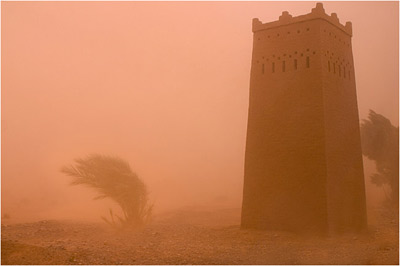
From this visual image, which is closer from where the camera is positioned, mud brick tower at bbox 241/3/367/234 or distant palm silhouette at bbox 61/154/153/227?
mud brick tower at bbox 241/3/367/234

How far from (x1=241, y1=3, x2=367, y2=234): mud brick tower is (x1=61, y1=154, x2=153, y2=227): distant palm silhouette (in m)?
5.62

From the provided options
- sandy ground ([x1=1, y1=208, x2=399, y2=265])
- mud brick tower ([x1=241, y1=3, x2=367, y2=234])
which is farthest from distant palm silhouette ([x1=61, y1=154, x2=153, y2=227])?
mud brick tower ([x1=241, y1=3, x2=367, y2=234])

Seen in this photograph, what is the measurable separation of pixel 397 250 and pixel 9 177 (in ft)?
144

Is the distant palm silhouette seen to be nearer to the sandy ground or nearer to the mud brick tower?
the sandy ground

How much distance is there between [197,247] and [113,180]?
6.94m

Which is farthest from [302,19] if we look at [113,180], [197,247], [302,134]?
[113,180]

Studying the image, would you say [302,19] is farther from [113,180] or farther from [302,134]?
[113,180]

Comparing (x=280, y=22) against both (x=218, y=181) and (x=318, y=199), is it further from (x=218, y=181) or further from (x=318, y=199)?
(x=218, y=181)

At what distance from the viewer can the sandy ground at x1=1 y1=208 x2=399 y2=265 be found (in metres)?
12.7

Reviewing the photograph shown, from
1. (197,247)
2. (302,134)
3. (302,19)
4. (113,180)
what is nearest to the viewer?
(197,247)

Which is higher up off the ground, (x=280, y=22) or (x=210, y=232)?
(x=280, y=22)

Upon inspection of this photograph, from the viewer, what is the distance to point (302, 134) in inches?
628

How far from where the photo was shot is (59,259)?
41.1 feet

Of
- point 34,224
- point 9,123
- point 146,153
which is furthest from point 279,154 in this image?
point 9,123
